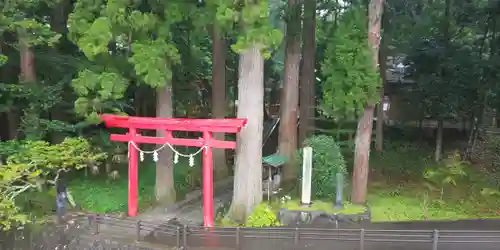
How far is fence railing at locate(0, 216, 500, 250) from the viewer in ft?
40.2

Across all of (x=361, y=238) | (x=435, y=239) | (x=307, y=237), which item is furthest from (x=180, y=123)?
(x=435, y=239)

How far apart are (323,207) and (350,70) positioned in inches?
174

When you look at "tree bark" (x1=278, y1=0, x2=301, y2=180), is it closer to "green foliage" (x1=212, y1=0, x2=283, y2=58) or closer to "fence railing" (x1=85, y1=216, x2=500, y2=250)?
"green foliage" (x1=212, y1=0, x2=283, y2=58)

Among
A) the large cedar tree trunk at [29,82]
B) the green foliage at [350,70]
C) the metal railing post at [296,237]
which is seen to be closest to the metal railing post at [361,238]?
the metal railing post at [296,237]

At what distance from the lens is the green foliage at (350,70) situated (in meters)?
14.6

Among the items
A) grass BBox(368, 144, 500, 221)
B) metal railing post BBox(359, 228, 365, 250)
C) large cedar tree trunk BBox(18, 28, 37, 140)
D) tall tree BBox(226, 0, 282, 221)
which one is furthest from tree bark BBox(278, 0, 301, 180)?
large cedar tree trunk BBox(18, 28, 37, 140)

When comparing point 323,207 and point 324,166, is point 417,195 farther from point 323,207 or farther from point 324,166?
point 323,207

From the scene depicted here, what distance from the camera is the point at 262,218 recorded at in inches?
544

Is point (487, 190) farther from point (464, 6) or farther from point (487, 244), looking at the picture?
point (464, 6)

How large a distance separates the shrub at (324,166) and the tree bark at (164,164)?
4.93 meters

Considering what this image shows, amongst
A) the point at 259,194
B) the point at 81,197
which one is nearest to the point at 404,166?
the point at 259,194

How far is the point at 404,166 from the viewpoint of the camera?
21.7 meters

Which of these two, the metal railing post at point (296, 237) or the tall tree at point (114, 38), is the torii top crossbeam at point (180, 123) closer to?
the tall tree at point (114, 38)

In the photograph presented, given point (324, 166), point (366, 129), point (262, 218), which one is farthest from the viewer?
point (324, 166)
